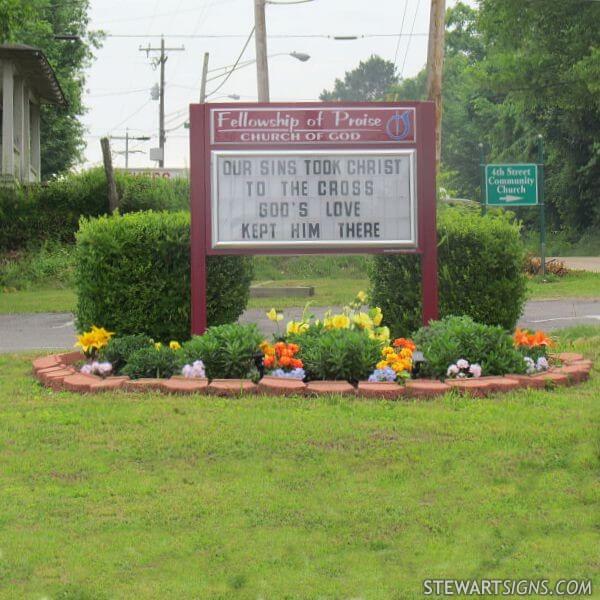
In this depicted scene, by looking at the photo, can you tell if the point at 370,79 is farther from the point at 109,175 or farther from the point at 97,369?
the point at 97,369

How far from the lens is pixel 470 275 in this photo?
418 inches

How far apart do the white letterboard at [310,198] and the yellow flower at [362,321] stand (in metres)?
0.77

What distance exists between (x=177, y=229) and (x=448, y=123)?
73065mm

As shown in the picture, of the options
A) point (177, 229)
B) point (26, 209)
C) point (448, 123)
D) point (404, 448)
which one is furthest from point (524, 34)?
point (448, 123)

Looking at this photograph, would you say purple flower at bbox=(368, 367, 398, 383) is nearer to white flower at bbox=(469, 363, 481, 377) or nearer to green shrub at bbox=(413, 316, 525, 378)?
green shrub at bbox=(413, 316, 525, 378)

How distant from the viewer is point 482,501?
5.52 meters

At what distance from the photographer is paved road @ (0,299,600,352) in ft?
45.3

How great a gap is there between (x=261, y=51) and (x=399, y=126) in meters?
17.9

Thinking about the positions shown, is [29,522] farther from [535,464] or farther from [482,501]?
[535,464]

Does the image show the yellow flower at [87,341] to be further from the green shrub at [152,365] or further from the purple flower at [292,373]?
the purple flower at [292,373]

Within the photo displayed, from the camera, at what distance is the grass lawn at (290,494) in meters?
4.61

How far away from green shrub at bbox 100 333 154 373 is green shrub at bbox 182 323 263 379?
2.51 ft

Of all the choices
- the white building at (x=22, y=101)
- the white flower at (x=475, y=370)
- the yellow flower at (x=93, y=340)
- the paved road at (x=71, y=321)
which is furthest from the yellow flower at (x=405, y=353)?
the white building at (x=22, y=101)

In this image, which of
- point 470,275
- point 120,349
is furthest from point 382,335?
point 120,349
